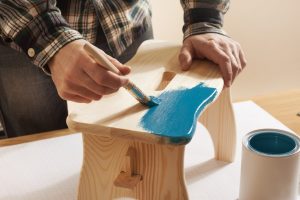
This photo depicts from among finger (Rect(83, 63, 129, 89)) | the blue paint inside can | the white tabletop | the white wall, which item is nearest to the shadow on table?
the white tabletop

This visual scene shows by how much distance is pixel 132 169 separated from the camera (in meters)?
0.46

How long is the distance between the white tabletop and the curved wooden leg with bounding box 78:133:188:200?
0.10m

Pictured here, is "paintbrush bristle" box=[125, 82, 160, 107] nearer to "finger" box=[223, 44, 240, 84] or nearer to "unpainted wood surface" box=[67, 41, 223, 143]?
"unpainted wood surface" box=[67, 41, 223, 143]

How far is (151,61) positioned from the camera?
23.9 inches

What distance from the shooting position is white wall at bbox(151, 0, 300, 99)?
1.21 metres

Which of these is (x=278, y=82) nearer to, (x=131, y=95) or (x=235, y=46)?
(x=235, y=46)

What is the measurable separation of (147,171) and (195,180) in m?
0.16

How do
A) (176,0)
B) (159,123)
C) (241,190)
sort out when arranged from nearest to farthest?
(159,123), (241,190), (176,0)

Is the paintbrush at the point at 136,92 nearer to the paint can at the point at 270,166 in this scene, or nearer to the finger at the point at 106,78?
the finger at the point at 106,78

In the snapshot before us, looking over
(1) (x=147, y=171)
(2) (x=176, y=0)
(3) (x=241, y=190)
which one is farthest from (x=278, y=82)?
(1) (x=147, y=171)

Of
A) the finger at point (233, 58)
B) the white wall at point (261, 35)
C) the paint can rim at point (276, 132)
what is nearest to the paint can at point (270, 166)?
the paint can rim at point (276, 132)

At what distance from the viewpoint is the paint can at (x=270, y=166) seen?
1.52 feet

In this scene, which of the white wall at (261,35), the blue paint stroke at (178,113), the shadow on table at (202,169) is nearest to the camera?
the blue paint stroke at (178,113)

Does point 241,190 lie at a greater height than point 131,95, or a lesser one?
lesser
